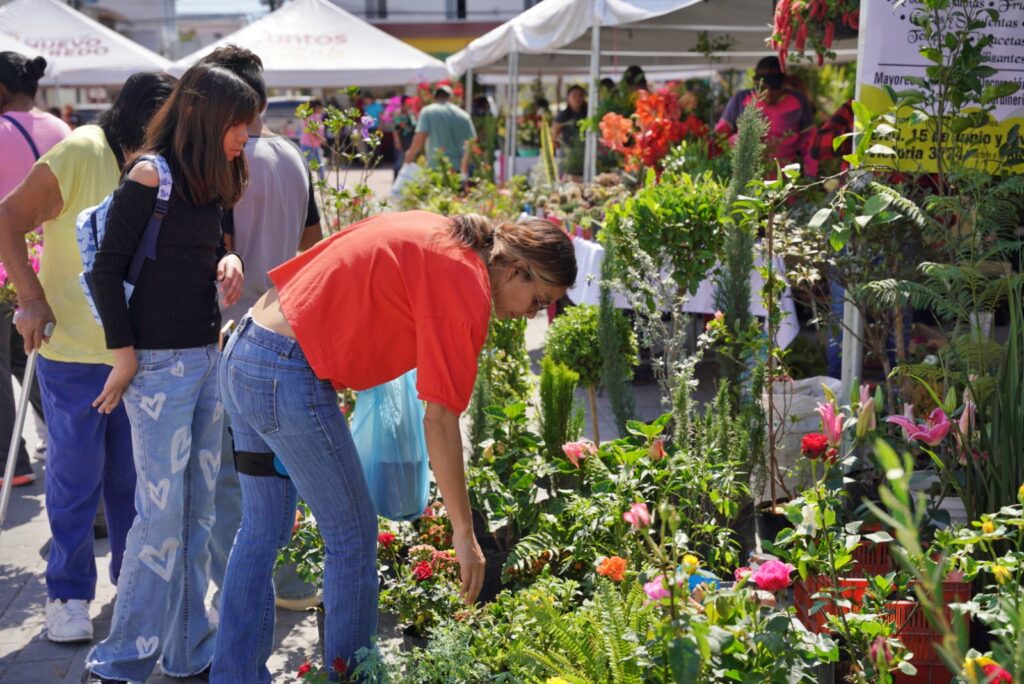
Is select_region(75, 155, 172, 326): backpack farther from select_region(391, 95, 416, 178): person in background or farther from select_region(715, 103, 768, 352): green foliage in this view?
select_region(391, 95, 416, 178): person in background

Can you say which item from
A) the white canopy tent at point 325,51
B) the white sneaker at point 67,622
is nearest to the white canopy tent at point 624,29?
the white canopy tent at point 325,51

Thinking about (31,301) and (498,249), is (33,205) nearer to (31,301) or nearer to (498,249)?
(31,301)

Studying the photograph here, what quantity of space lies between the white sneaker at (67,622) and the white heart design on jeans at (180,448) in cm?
86

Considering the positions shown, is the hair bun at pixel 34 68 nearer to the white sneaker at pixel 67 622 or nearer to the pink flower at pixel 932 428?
the white sneaker at pixel 67 622

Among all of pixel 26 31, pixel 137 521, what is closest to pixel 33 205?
pixel 137 521

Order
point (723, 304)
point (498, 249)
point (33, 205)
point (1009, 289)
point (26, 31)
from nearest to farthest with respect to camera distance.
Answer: point (498, 249)
point (1009, 289)
point (33, 205)
point (723, 304)
point (26, 31)

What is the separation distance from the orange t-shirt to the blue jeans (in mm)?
95

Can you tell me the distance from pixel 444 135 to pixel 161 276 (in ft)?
26.5

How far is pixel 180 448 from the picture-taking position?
2.95 meters

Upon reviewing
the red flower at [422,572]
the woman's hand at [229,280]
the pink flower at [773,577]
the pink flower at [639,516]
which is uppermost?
the woman's hand at [229,280]

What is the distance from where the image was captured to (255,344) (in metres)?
2.54

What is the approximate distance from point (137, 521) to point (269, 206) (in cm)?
115

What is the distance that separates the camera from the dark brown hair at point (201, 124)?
279cm

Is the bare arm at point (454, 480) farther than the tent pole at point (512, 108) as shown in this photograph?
No
